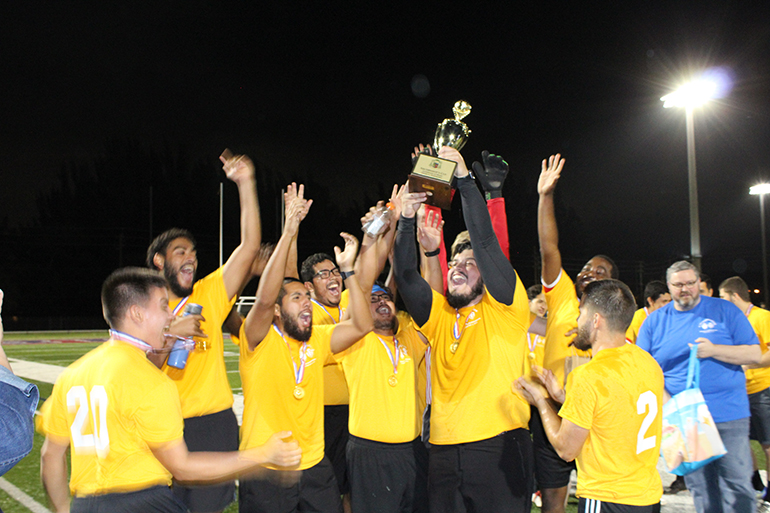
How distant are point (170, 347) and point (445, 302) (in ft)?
5.98

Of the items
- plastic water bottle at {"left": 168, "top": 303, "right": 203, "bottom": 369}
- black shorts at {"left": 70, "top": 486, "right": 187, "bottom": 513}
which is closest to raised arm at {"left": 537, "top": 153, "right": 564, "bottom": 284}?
plastic water bottle at {"left": 168, "top": 303, "right": 203, "bottom": 369}

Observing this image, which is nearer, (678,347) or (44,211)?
(678,347)

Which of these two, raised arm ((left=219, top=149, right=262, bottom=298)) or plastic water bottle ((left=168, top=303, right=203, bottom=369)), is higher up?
raised arm ((left=219, top=149, right=262, bottom=298))

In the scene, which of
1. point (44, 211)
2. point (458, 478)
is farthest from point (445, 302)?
point (44, 211)

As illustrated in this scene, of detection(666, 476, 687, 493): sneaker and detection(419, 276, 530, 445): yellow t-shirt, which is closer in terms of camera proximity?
detection(419, 276, 530, 445): yellow t-shirt

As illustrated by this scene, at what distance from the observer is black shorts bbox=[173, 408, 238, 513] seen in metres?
3.91

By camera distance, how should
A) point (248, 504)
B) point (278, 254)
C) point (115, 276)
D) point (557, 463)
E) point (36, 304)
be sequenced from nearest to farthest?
point (115, 276) → point (248, 504) → point (278, 254) → point (557, 463) → point (36, 304)

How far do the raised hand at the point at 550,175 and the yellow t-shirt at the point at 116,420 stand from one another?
3.14m

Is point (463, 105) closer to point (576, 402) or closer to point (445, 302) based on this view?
point (445, 302)

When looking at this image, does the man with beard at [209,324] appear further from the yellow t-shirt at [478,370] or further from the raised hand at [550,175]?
the raised hand at [550,175]

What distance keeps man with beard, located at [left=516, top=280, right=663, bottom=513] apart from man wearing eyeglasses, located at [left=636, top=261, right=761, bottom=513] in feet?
6.11

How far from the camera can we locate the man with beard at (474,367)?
3377 millimetres

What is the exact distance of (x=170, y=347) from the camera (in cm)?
373

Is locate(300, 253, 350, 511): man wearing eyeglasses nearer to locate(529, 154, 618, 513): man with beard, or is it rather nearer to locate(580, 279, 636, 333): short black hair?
locate(529, 154, 618, 513): man with beard
